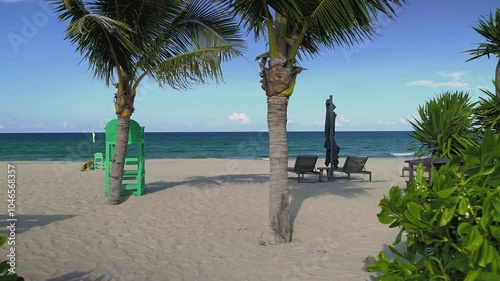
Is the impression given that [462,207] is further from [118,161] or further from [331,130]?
[331,130]

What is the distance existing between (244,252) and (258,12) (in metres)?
3.57

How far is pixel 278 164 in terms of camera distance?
18.6 ft

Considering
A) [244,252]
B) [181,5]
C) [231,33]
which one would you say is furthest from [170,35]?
[244,252]

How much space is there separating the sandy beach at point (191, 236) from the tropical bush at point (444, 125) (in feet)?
5.23

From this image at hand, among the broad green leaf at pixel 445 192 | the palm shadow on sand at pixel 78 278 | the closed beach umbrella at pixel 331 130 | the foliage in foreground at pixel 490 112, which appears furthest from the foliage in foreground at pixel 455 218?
the closed beach umbrella at pixel 331 130

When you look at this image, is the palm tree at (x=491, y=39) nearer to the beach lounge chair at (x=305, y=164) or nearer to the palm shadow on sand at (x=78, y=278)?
the palm shadow on sand at (x=78, y=278)

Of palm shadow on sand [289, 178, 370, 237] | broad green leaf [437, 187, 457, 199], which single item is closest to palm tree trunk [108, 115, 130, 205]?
palm shadow on sand [289, 178, 370, 237]

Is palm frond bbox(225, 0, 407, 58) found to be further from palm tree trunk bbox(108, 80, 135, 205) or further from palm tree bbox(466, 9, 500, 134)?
palm tree trunk bbox(108, 80, 135, 205)

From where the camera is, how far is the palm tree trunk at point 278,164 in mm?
5660

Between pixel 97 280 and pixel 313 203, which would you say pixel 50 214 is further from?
pixel 313 203

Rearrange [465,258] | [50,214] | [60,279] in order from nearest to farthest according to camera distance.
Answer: [465,258], [60,279], [50,214]

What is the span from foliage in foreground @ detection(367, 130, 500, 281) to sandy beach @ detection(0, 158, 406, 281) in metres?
2.82

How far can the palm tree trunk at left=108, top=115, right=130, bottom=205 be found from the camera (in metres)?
8.54

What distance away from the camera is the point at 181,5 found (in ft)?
28.0
